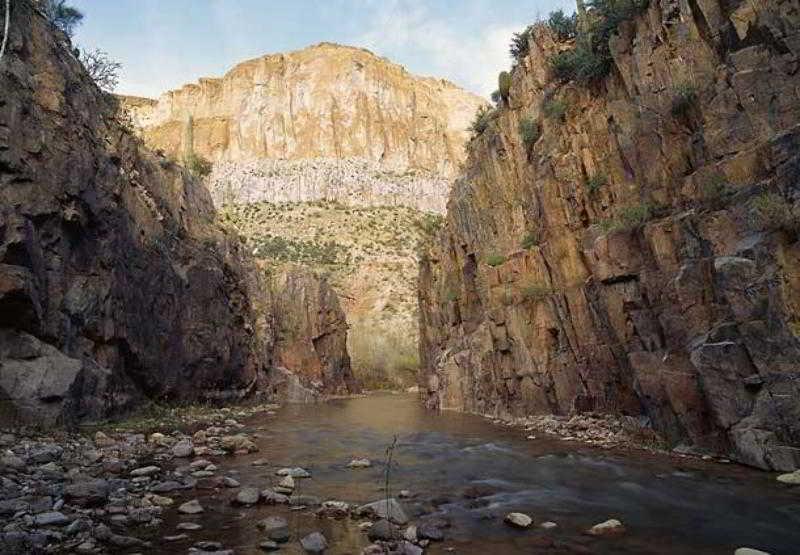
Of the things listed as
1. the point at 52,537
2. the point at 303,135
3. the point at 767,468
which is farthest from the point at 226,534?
the point at 303,135

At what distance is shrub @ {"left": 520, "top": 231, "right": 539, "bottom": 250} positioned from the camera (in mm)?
25253

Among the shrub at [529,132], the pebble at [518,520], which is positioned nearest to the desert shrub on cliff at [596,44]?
the shrub at [529,132]

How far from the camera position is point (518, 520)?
324 inches

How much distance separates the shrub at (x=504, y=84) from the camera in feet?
102

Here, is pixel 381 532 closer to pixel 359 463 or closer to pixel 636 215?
pixel 359 463

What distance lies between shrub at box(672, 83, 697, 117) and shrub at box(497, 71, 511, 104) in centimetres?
1539

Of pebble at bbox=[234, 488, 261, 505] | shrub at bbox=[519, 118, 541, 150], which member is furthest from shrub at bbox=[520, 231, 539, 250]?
pebble at bbox=[234, 488, 261, 505]

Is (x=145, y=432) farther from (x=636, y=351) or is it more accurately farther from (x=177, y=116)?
(x=177, y=116)

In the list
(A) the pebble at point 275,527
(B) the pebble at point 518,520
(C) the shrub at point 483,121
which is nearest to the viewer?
(A) the pebble at point 275,527

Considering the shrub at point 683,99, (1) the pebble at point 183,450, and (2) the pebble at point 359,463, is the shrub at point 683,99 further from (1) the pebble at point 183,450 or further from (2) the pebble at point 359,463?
(1) the pebble at point 183,450

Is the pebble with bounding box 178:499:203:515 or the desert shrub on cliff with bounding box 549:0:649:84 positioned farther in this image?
the desert shrub on cliff with bounding box 549:0:649:84

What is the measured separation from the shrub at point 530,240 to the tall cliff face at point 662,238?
10cm

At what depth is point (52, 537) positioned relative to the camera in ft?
21.7

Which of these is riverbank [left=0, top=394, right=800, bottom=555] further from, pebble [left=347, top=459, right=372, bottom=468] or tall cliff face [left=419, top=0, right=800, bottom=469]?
tall cliff face [left=419, top=0, right=800, bottom=469]
